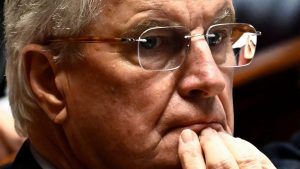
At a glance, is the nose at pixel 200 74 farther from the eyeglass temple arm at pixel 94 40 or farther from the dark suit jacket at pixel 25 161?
the dark suit jacket at pixel 25 161

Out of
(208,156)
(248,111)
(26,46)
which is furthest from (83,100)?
(248,111)

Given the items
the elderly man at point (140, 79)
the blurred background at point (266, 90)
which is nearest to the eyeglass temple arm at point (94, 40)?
the elderly man at point (140, 79)

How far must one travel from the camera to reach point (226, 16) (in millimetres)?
1635

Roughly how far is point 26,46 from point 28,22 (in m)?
0.06

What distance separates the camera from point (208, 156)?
1.49 meters

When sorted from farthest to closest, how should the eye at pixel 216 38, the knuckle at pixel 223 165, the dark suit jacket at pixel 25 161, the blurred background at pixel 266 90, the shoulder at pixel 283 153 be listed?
the blurred background at pixel 266 90
the shoulder at pixel 283 153
the dark suit jacket at pixel 25 161
the eye at pixel 216 38
the knuckle at pixel 223 165

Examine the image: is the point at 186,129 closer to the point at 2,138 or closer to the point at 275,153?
the point at 275,153

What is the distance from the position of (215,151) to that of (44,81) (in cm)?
44

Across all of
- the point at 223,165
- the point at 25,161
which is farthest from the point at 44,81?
the point at 223,165

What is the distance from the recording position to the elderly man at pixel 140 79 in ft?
4.96

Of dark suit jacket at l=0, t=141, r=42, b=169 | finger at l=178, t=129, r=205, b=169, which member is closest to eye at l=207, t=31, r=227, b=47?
finger at l=178, t=129, r=205, b=169

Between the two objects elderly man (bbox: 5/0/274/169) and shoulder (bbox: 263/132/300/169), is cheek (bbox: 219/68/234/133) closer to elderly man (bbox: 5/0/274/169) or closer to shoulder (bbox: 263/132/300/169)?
elderly man (bbox: 5/0/274/169)

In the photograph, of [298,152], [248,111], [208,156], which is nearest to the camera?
[208,156]

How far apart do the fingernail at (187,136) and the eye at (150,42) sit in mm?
203
